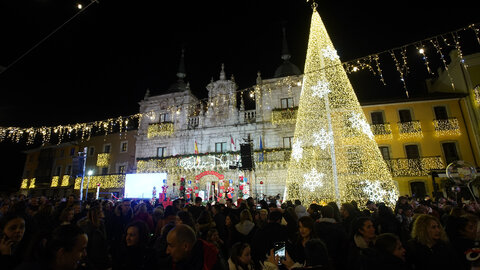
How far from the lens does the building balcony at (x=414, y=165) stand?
18953 millimetres

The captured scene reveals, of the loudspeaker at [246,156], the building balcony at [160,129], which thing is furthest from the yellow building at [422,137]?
the building balcony at [160,129]

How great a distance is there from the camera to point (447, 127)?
64.1 feet

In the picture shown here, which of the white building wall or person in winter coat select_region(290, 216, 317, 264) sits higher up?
the white building wall

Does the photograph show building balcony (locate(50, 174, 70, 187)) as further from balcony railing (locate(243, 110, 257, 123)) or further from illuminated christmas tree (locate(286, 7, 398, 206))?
illuminated christmas tree (locate(286, 7, 398, 206))

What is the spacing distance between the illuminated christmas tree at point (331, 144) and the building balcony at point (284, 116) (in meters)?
10.6

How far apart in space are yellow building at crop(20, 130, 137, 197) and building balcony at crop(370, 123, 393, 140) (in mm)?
24771

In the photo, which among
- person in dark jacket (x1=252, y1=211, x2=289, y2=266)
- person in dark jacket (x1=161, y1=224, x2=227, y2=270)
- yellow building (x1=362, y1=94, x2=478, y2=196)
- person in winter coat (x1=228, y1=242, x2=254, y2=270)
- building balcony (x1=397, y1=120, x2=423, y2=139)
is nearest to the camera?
person in dark jacket (x1=161, y1=224, x2=227, y2=270)

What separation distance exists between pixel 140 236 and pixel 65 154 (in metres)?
40.5

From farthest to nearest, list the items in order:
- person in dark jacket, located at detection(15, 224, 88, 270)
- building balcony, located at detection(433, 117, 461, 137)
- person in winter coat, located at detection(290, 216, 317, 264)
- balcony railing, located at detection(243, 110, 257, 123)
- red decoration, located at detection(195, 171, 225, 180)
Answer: balcony railing, located at detection(243, 110, 257, 123) → red decoration, located at detection(195, 171, 225, 180) → building balcony, located at detection(433, 117, 461, 137) → person in winter coat, located at detection(290, 216, 317, 264) → person in dark jacket, located at detection(15, 224, 88, 270)

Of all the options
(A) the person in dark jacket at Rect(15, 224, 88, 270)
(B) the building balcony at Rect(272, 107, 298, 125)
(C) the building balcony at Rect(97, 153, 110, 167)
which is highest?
(B) the building balcony at Rect(272, 107, 298, 125)

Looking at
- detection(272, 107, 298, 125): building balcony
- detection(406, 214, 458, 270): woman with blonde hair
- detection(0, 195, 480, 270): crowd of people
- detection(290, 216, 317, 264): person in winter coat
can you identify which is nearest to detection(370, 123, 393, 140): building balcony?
detection(272, 107, 298, 125): building balcony

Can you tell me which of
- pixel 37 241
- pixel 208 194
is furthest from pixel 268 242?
pixel 208 194

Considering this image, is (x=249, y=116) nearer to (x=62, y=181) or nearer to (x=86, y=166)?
(x=86, y=166)

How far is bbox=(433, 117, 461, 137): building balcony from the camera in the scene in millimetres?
19402
